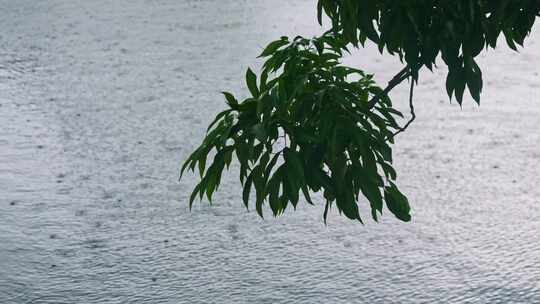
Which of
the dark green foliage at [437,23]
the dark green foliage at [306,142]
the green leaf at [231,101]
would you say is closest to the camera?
the dark green foliage at [437,23]

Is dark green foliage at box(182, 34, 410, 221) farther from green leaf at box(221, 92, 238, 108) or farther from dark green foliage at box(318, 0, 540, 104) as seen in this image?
dark green foliage at box(318, 0, 540, 104)

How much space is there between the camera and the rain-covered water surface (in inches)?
145

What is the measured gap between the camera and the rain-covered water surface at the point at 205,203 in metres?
3.68

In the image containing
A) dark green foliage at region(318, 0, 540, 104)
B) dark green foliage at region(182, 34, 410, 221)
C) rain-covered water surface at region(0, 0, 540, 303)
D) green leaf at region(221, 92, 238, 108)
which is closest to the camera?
dark green foliage at region(318, 0, 540, 104)

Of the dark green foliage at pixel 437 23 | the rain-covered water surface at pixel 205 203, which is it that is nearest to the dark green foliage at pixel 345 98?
the dark green foliage at pixel 437 23

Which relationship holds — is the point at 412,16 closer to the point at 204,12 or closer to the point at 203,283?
the point at 203,283

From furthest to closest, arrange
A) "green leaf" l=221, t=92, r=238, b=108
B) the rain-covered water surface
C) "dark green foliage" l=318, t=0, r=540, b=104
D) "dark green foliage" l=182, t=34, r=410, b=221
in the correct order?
the rain-covered water surface
"green leaf" l=221, t=92, r=238, b=108
"dark green foliage" l=182, t=34, r=410, b=221
"dark green foliage" l=318, t=0, r=540, b=104

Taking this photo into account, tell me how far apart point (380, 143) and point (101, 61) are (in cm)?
510

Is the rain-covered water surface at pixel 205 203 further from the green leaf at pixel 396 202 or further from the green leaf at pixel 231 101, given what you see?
the green leaf at pixel 231 101

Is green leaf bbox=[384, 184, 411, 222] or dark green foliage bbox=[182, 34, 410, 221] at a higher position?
dark green foliage bbox=[182, 34, 410, 221]

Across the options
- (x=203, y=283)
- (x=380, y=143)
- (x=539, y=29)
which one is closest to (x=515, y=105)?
(x=539, y=29)

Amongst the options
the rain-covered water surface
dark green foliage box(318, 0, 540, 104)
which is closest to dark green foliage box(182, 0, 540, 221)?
dark green foliage box(318, 0, 540, 104)

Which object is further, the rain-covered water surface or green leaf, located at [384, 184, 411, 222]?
the rain-covered water surface

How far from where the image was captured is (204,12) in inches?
320
